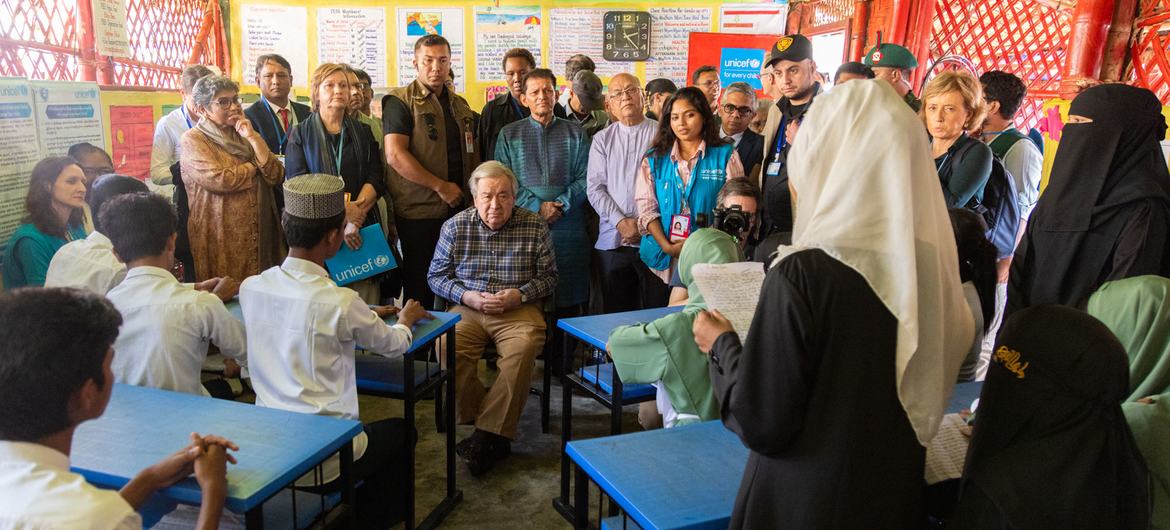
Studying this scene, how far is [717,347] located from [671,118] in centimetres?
242

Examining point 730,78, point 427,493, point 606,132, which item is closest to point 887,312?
point 427,493

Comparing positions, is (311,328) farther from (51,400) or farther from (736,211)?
(736,211)

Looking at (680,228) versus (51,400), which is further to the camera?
(680,228)

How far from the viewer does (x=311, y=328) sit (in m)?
2.09

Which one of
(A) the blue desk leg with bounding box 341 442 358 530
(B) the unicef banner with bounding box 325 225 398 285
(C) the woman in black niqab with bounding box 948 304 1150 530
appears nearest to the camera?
(C) the woman in black niqab with bounding box 948 304 1150 530

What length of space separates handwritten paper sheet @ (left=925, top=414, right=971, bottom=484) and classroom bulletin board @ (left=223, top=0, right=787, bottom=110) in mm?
6091

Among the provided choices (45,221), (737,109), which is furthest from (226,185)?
(737,109)

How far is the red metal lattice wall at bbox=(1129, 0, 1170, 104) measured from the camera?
4.19 meters

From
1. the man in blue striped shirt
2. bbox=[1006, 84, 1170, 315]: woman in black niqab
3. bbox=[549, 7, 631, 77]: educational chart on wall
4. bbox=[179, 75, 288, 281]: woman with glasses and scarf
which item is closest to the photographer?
the man in blue striped shirt

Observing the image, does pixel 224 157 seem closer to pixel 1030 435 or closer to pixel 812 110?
pixel 812 110

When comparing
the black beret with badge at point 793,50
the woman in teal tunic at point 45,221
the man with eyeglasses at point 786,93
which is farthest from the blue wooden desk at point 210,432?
the black beret with badge at point 793,50

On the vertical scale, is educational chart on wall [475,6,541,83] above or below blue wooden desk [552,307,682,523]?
above

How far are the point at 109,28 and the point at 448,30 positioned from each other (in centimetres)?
345

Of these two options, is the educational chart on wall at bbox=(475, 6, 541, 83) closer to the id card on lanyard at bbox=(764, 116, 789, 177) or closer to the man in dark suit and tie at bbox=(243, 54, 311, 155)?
the man in dark suit and tie at bbox=(243, 54, 311, 155)
